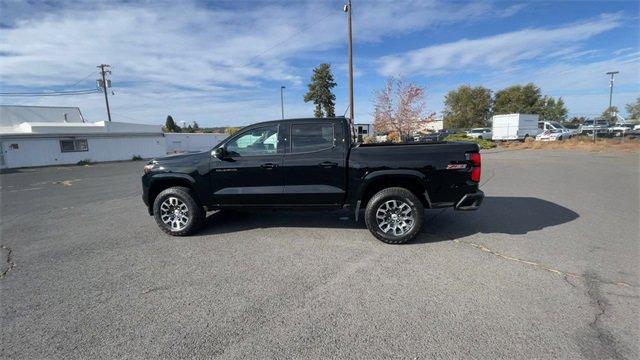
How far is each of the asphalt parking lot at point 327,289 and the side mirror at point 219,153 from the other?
1.30 m

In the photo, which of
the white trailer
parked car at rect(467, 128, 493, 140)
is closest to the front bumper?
the white trailer

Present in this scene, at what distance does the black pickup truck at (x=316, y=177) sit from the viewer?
4.68 meters

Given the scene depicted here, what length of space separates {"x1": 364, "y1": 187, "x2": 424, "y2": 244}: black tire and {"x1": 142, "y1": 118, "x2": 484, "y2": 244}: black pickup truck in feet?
0.05

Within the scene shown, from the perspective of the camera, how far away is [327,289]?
347cm

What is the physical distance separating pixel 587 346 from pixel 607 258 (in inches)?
87.7

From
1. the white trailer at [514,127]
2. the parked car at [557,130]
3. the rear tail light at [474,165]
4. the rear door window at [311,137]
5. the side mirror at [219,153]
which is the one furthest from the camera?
the white trailer at [514,127]

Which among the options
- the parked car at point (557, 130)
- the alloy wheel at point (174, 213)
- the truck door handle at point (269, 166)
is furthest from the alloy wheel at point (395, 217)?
the parked car at point (557, 130)

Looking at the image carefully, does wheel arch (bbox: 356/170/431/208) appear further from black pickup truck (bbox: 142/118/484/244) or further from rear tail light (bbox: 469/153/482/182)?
rear tail light (bbox: 469/153/482/182)

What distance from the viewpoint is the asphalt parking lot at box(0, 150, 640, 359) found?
8.56ft

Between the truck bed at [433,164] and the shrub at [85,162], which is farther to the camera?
the shrub at [85,162]

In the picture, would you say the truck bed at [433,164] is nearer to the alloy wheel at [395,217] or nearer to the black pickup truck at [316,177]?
the black pickup truck at [316,177]

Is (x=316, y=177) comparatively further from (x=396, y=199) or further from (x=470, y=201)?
(x=470, y=201)

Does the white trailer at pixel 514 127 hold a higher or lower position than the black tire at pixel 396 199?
higher

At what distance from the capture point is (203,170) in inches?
207
